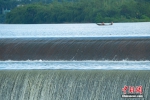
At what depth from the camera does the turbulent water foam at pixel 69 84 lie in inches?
885

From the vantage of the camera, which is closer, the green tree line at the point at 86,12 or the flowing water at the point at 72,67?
the flowing water at the point at 72,67

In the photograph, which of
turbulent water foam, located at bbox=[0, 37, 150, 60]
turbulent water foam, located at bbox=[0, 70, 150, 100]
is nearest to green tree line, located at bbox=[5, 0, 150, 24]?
turbulent water foam, located at bbox=[0, 37, 150, 60]

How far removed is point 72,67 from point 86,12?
6402 cm

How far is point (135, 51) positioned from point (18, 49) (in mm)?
4853

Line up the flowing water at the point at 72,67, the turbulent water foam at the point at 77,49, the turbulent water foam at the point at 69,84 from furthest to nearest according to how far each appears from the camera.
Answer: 1. the turbulent water foam at the point at 77,49
2. the flowing water at the point at 72,67
3. the turbulent water foam at the point at 69,84

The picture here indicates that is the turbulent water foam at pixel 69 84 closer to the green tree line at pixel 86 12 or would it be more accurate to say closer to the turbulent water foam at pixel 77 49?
the turbulent water foam at pixel 77 49

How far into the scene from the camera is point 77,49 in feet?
98.0

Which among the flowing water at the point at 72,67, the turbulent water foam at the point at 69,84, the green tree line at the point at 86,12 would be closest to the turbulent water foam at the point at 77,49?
the flowing water at the point at 72,67

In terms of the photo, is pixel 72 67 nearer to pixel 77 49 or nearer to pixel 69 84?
pixel 77 49

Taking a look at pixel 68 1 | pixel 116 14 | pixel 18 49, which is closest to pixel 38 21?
pixel 116 14

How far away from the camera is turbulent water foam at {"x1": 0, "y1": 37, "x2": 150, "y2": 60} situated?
29.3 meters

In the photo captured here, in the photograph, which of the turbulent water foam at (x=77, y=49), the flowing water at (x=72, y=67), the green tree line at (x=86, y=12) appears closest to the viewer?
the flowing water at (x=72, y=67)

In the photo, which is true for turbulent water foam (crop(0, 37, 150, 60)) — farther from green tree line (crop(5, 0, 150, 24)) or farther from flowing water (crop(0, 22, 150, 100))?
green tree line (crop(5, 0, 150, 24))

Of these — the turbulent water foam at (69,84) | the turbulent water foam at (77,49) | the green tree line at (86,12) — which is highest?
the turbulent water foam at (69,84)
